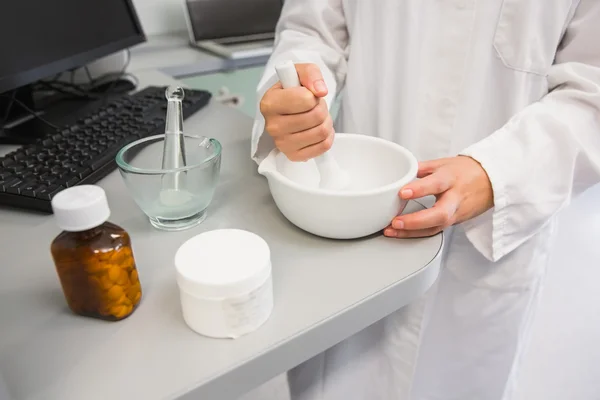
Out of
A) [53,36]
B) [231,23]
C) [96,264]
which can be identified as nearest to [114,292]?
[96,264]

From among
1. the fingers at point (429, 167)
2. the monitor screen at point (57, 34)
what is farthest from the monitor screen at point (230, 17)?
the fingers at point (429, 167)

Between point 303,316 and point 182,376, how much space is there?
110 mm

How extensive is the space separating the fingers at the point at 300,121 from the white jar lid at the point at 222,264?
151 millimetres

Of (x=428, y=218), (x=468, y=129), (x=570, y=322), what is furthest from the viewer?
(x=570, y=322)

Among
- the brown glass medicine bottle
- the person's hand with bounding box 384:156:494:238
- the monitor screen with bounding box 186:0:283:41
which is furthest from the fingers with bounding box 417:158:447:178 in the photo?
the monitor screen with bounding box 186:0:283:41

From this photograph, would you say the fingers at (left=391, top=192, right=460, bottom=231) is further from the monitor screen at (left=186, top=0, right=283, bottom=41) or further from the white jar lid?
the monitor screen at (left=186, top=0, right=283, bottom=41)

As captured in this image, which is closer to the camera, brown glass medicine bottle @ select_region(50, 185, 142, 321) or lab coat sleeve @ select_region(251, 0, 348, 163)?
brown glass medicine bottle @ select_region(50, 185, 142, 321)

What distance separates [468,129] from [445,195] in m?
0.19

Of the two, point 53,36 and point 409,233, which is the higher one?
point 53,36

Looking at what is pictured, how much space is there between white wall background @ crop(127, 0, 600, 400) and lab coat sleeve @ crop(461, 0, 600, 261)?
2.34ft

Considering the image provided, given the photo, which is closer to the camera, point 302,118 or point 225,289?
point 225,289

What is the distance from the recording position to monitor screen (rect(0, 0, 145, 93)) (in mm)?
819

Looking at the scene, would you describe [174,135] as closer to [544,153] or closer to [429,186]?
[429,186]

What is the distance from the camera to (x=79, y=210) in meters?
0.38
